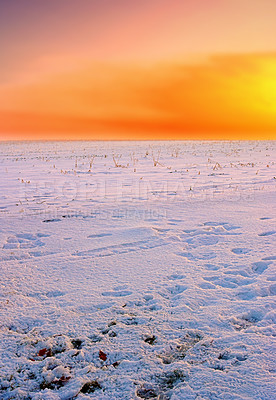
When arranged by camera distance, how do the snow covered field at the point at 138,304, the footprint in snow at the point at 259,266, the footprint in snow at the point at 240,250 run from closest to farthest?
1. the snow covered field at the point at 138,304
2. the footprint in snow at the point at 259,266
3. the footprint in snow at the point at 240,250

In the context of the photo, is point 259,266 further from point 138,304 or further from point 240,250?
point 138,304

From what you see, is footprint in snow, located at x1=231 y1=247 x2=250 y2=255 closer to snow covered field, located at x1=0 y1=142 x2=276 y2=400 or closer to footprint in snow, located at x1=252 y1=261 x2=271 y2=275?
snow covered field, located at x1=0 y1=142 x2=276 y2=400

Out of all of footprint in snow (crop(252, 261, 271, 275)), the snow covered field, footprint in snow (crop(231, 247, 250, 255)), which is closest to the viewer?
the snow covered field

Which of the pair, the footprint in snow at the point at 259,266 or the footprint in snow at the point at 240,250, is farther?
the footprint in snow at the point at 240,250

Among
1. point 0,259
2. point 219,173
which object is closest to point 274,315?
point 0,259

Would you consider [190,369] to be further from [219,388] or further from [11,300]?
[11,300]

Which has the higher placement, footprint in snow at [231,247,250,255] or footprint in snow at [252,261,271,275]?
footprint in snow at [231,247,250,255]

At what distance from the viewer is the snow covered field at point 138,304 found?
1827 millimetres

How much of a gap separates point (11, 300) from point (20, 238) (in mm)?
1601

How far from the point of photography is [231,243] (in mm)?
3844

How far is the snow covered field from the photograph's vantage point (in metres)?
1.83

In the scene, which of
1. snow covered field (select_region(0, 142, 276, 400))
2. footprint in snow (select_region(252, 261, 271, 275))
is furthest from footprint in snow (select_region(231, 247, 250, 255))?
footprint in snow (select_region(252, 261, 271, 275))

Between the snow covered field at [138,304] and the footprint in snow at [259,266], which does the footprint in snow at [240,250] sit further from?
the footprint in snow at [259,266]

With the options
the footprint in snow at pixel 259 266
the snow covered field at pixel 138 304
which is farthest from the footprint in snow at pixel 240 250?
the footprint in snow at pixel 259 266
